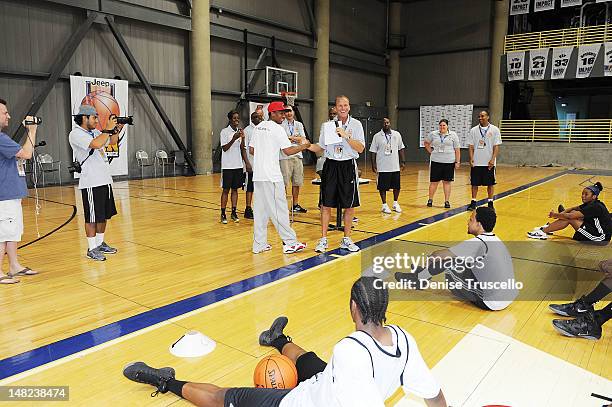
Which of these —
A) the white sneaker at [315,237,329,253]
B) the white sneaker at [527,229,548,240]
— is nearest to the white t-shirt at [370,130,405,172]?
the white sneaker at [527,229,548,240]

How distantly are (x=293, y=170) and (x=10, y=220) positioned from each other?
477 centimetres

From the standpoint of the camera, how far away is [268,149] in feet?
18.7

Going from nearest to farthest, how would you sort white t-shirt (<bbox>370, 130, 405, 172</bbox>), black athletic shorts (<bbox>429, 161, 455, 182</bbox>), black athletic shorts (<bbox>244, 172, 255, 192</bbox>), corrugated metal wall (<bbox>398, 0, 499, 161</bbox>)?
black athletic shorts (<bbox>244, 172, 255, 192</bbox>) < white t-shirt (<bbox>370, 130, 405, 172</bbox>) < black athletic shorts (<bbox>429, 161, 455, 182</bbox>) < corrugated metal wall (<bbox>398, 0, 499, 161</bbox>)

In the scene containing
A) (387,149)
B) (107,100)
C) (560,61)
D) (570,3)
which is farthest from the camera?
(570,3)

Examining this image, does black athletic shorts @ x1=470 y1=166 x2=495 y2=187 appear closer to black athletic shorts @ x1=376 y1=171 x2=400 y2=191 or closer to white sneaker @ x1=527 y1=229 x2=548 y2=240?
black athletic shorts @ x1=376 y1=171 x2=400 y2=191

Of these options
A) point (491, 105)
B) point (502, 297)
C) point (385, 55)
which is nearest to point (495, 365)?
point (502, 297)

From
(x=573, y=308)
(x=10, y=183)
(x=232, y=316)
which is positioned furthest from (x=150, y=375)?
(x=573, y=308)

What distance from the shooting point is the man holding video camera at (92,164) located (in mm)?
5234

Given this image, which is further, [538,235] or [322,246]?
[538,235]

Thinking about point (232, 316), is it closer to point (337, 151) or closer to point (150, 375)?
point (150, 375)

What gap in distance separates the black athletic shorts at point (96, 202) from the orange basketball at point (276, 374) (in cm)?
363

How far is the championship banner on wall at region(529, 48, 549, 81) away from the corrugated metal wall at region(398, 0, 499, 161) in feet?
8.02

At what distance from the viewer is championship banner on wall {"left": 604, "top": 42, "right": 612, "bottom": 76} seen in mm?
19812

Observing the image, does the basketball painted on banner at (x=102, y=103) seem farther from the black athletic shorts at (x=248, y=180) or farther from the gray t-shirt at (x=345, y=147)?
the gray t-shirt at (x=345, y=147)
